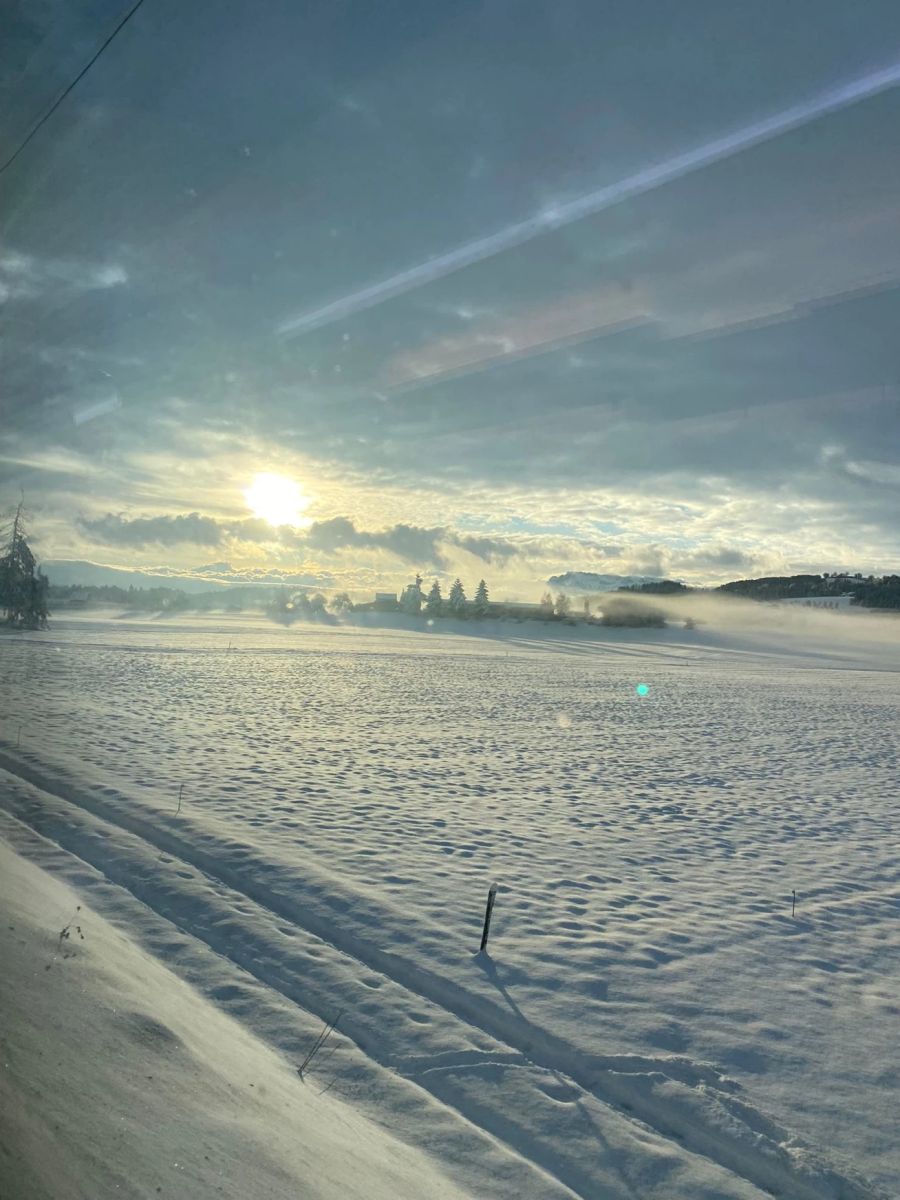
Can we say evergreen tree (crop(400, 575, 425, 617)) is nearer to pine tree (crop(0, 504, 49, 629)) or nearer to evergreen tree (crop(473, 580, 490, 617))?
evergreen tree (crop(473, 580, 490, 617))

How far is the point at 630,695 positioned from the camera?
115 feet

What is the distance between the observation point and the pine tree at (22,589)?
1262 inches

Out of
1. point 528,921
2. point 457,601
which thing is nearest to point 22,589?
point 528,921

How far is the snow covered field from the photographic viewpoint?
4859mm

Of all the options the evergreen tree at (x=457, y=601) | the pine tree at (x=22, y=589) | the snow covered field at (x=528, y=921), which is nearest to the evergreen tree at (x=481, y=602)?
the evergreen tree at (x=457, y=601)

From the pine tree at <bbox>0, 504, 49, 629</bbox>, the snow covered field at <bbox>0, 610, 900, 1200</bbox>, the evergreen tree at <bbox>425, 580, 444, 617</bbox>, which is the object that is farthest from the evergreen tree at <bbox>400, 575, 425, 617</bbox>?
the snow covered field at <bbox>0, 610, 900, 1200</bbox>

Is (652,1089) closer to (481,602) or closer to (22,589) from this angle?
(22,589)

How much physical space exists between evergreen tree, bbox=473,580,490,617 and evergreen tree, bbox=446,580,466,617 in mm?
2220

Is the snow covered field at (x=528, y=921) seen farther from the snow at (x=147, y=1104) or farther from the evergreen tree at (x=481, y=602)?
the evergreen tree at (x=481, y=602)

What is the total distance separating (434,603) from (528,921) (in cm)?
11755

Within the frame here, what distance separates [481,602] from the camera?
124125 mm

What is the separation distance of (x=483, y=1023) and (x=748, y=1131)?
6.90ft

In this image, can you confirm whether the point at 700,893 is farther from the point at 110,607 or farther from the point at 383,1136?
the point at 110,607

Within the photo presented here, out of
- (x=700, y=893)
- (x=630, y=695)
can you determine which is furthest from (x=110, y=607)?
(x=700, y=893)
